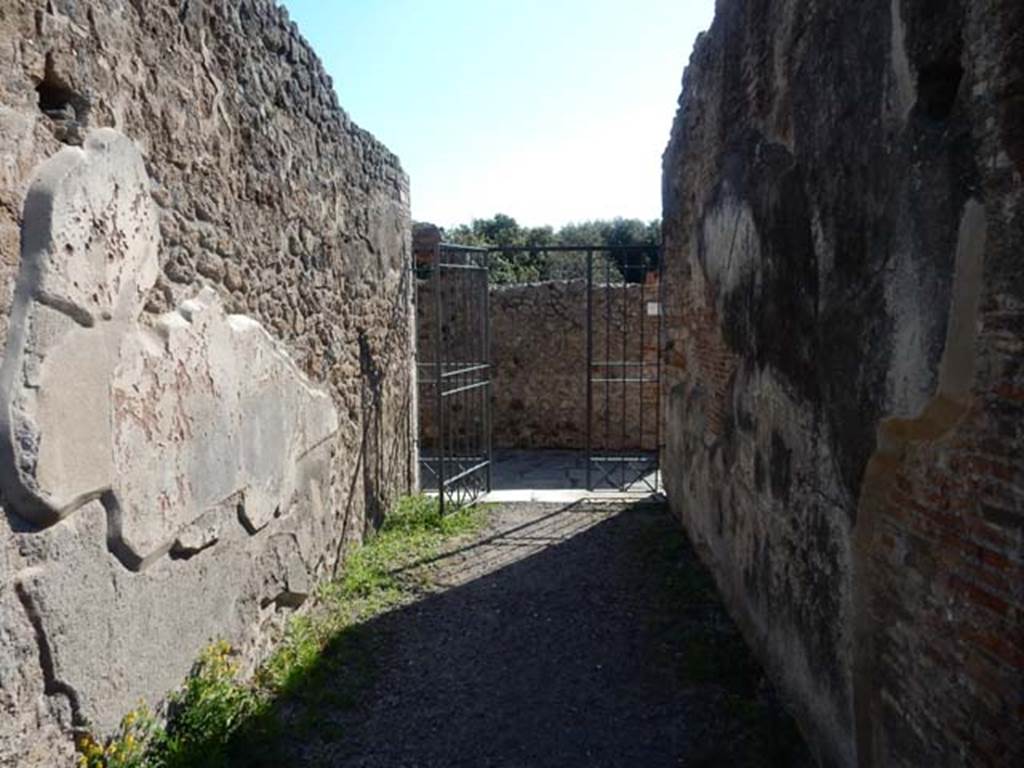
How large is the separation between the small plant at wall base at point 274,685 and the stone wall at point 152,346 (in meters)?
0.12

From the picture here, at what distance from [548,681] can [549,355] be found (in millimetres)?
8144

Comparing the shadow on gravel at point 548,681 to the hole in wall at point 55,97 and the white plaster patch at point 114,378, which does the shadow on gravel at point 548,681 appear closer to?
the white plaster patch at point 114,378

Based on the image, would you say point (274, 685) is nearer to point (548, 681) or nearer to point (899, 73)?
point (548, 681)

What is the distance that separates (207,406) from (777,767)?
2640 mm

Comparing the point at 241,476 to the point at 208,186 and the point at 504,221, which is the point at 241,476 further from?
the point at 504,221

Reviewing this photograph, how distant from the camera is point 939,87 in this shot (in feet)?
6.57

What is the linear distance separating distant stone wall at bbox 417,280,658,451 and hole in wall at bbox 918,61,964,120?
9.44 m

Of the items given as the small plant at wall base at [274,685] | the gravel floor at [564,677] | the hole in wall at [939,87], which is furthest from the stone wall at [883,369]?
the small plant at wall base at [274,685]

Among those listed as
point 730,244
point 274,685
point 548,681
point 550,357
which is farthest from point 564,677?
point 550,357

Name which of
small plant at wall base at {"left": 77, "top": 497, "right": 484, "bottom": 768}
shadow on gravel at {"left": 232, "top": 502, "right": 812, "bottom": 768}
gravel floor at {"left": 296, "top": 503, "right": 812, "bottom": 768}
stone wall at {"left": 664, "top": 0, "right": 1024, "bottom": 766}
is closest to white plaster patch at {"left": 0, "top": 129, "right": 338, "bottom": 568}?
small plant at wall base at {"left": 77, "top": 497, "right": 484, "bottom": 768}

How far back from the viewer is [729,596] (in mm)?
4441

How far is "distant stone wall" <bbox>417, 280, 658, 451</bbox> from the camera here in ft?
37.9

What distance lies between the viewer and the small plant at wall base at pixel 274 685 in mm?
2654

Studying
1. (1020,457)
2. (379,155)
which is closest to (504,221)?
(379,155)
